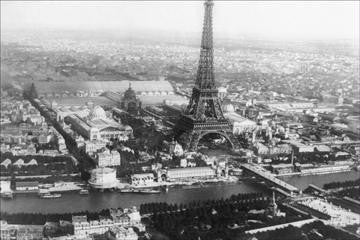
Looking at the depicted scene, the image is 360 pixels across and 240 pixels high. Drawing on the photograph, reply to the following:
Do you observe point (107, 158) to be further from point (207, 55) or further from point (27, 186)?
point (207, 55)

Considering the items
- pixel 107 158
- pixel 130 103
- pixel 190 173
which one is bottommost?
pixel 190 173

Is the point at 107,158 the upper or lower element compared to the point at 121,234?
upper

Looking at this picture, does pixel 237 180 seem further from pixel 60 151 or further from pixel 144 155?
pixel 60 151

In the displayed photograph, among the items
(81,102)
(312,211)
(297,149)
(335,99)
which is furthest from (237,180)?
(335,99)

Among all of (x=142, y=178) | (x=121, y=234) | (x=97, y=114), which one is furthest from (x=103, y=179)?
(x=97, y=114)

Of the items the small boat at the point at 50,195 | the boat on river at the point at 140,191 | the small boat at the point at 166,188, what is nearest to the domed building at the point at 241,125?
the small boat at the point at 166,188

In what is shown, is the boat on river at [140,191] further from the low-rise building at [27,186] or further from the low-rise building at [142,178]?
the low-rise building at [27,186]
